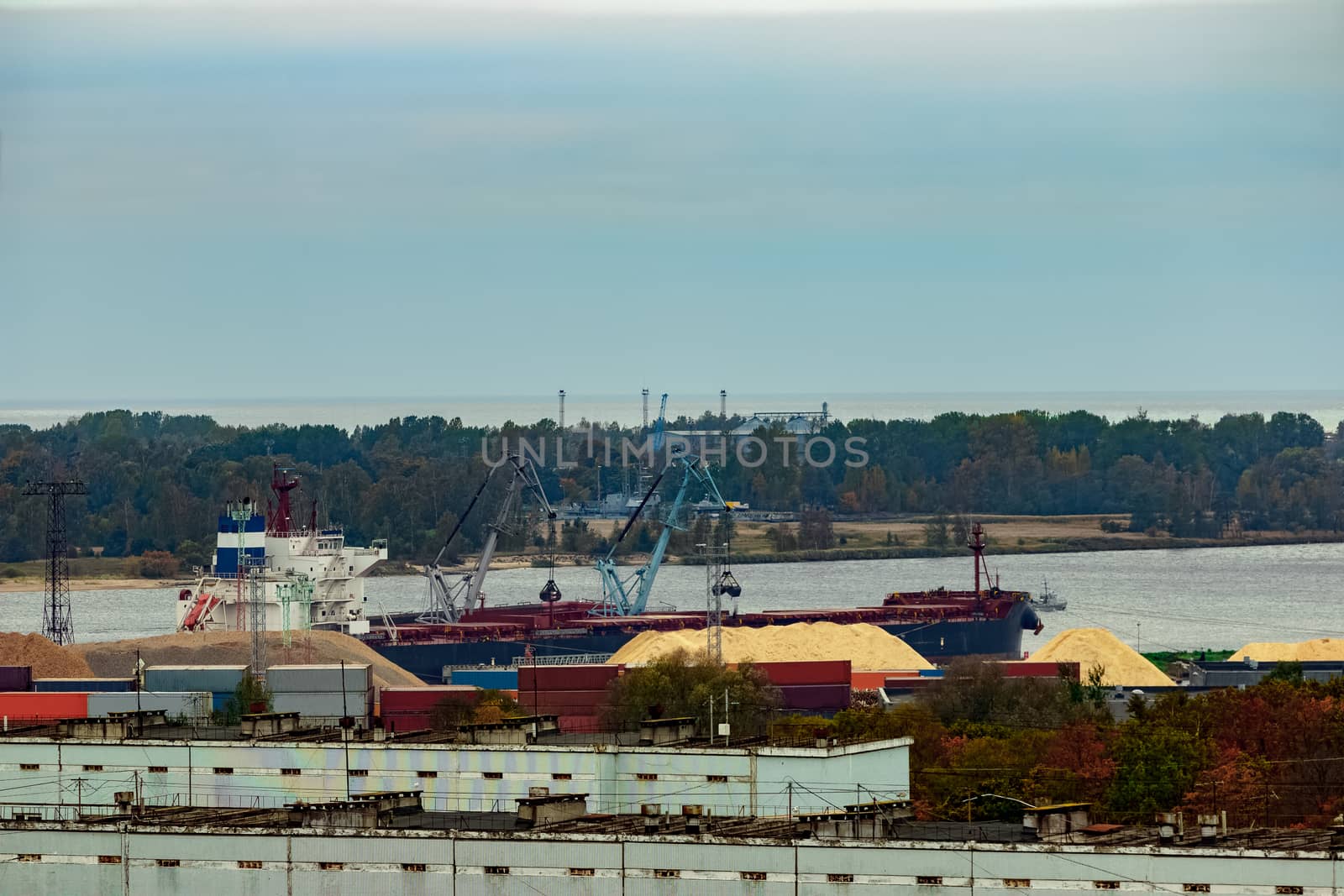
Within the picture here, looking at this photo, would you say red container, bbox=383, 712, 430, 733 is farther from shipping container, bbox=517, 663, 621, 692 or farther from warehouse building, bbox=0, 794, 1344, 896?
warehouse building, bbox=0, 794, 1344, 896

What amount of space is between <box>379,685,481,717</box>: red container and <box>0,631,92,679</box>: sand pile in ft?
36.9

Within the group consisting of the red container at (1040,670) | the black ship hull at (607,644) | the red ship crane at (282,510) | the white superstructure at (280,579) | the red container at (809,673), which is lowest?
the black ship hull at (607,644)

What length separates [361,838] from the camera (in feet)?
68.4

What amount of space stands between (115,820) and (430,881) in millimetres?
2821

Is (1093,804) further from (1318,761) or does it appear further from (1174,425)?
(1174,425)

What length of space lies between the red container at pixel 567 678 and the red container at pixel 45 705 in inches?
256

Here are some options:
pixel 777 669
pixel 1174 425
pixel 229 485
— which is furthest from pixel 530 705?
pixel 1174 425

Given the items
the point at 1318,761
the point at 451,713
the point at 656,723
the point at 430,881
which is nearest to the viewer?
the point at 430,881

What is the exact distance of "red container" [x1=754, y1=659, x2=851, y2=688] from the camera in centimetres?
4162

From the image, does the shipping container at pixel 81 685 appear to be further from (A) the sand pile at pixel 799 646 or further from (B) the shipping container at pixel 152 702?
(A) the sand pile at pixel 799 646

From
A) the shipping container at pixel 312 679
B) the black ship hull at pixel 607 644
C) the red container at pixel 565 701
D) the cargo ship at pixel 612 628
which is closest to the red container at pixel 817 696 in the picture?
the red container at pixel 565 701

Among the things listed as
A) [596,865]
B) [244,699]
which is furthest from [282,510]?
[596,865]

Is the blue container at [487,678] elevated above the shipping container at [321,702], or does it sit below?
below

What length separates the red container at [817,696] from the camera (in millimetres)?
40688
